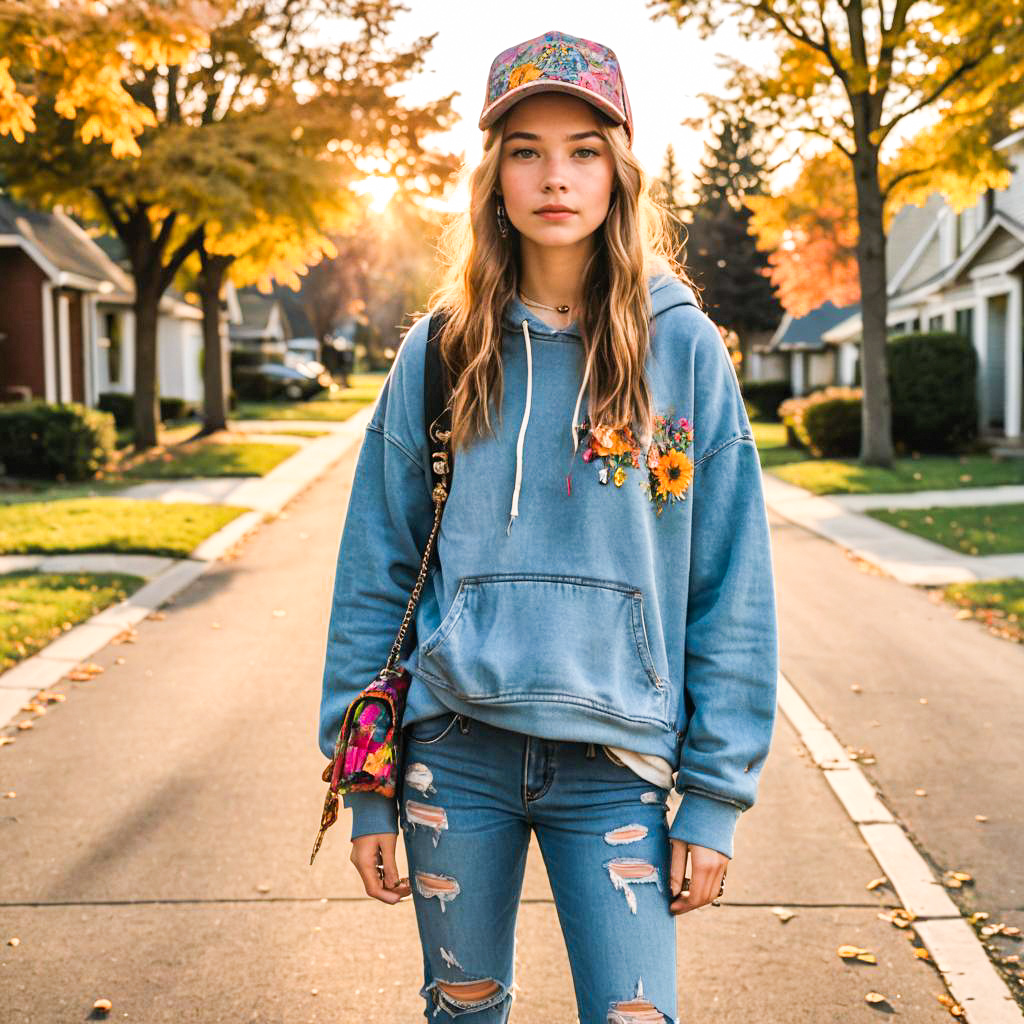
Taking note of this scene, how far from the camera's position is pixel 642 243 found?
236 centimetres

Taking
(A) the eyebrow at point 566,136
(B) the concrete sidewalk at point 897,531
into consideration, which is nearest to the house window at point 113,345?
(B) the concrete sidewalk at point 897,531

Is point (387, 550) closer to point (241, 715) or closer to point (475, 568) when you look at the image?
point (475, 568)

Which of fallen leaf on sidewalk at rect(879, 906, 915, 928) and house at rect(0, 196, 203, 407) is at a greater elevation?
house at rect(0, 196, 203, 407)

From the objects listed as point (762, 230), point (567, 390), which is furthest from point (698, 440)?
point (762, 230)

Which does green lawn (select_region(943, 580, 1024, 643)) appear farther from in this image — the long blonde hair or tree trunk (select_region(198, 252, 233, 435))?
tree trunk (select_region(198, 252, 233, 435))

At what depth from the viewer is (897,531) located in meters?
14.5

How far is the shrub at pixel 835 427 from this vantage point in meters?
24.2

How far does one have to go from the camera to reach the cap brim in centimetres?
226

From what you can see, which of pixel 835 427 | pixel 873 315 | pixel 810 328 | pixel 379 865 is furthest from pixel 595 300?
pixel 810 328

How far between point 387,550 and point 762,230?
25.5m

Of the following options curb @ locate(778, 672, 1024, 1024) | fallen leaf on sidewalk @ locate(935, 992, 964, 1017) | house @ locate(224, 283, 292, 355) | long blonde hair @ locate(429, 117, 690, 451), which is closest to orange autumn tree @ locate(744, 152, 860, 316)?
curb @ locate(778, 672, 1024, 1024)

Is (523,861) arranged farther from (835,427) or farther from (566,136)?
(835,427)

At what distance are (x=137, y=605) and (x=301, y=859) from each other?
18.3 feet

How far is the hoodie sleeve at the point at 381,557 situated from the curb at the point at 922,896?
220 centimetres
